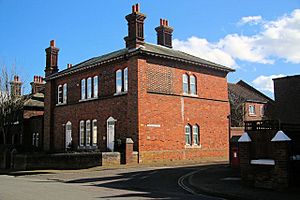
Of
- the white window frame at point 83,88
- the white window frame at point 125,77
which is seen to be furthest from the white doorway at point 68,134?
the white window frame at point 125,77

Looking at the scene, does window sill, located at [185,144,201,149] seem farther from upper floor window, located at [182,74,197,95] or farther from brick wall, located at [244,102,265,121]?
brick wall, located at [244,102,265,121]

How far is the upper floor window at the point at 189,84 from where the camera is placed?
3132 cm

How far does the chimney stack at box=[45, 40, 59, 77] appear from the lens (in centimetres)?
4110

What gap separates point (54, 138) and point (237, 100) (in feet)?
90.3

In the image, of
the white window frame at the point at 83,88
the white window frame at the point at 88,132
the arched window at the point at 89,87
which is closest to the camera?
the white window frame at the point at 88,132

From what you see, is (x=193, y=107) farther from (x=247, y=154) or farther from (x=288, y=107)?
(x=247, y=154)

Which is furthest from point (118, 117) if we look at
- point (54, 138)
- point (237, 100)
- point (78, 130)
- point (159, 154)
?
point (237, 100)

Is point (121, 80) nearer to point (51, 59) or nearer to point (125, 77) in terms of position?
point (125, 77)

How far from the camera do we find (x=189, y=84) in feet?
104

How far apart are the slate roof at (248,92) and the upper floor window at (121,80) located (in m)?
29.9

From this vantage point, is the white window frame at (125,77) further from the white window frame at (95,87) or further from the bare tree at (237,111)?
the bare tree at (237,111)

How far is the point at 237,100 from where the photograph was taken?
52969 mm

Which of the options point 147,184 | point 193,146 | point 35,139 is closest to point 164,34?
point 193,146

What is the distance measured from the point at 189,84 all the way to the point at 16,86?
21485 millimetres
